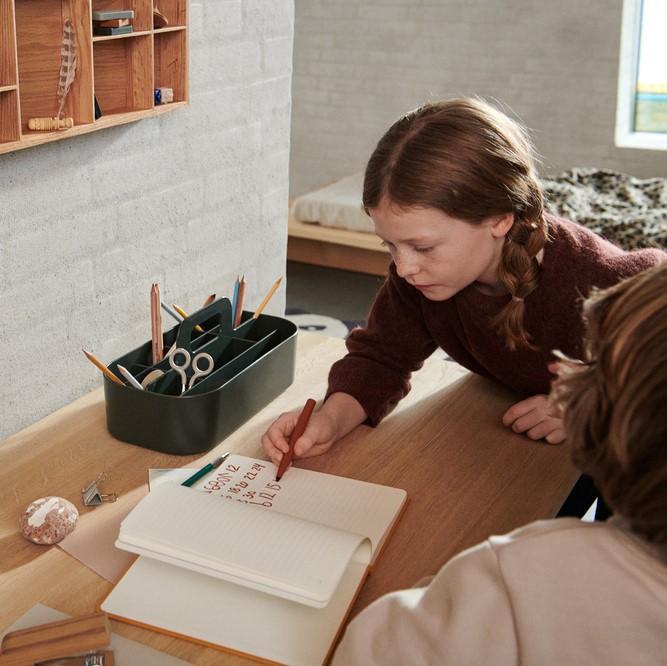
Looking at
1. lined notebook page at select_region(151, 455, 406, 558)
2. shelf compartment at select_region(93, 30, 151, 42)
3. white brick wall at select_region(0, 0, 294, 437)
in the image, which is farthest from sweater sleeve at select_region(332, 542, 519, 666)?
shelf compartment at select_region(93, 30, 151, 42)

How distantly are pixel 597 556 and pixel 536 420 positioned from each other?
647mm

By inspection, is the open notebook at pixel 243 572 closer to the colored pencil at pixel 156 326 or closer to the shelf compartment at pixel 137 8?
the colored pencil at pixel 156 326

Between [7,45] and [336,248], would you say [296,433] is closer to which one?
[7,45]

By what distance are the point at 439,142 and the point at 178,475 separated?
1.79 ft

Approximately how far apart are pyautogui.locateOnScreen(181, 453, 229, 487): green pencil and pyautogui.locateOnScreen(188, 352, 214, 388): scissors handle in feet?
0.42

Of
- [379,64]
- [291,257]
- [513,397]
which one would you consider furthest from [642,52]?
[513,397]

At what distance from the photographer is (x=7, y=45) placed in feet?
3.56

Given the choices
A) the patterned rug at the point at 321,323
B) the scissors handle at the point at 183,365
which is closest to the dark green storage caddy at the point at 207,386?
the scissors handle at the point at 183,365

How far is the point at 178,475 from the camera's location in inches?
45.7

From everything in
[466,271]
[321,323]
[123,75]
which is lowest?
[321,323]

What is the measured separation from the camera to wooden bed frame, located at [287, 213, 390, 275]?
381cm

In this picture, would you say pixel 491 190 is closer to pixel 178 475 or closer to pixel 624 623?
pixel 178 475

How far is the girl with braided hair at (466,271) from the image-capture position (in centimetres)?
122

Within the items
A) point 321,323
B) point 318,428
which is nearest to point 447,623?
point 318,428
